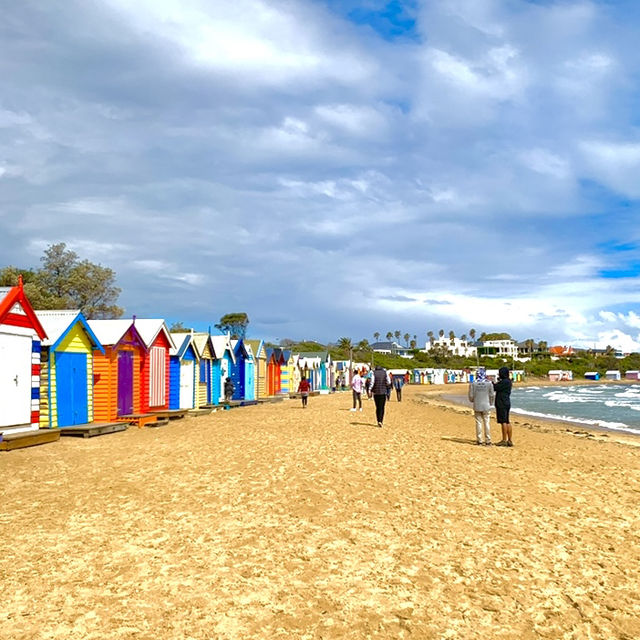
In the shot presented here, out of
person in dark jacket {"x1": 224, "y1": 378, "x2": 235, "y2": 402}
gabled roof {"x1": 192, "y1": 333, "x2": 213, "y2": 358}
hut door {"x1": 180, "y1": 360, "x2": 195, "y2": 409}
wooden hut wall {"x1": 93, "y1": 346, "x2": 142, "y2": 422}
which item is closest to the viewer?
wooden hut wall {"x1": 93, "y1": 346, "x2": 142, "y2": 422}

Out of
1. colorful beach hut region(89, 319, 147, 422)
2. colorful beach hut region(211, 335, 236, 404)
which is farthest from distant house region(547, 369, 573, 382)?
colorful beach hut region(89, 319, 147, 422)

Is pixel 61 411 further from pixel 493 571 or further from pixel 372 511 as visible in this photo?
pixel 493 571

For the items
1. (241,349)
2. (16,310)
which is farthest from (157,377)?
(241,349)

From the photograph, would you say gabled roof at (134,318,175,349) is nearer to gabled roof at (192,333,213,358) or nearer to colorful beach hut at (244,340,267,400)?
gabled roof at (192,333,213,358)

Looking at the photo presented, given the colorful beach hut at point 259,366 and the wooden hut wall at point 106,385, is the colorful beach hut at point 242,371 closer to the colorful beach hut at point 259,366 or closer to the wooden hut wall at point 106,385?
the colorful beach hut at point 259,366

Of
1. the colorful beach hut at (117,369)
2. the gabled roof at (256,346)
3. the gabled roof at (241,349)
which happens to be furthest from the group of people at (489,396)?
the gabled roof at (256,346)

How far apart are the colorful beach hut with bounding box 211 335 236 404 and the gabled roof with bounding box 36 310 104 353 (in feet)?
45.7

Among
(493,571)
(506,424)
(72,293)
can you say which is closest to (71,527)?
(493,571)

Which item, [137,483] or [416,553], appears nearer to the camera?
[416,553]

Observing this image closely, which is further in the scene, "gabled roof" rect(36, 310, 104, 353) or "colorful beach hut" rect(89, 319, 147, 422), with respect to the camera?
"colorful beach hut" rect(89, 319, 147, 422)

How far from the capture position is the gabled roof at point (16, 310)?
15859 millimetres

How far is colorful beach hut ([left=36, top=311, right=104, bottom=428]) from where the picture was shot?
18.3 meters

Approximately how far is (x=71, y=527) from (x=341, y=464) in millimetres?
6124

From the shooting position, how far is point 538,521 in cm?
866
